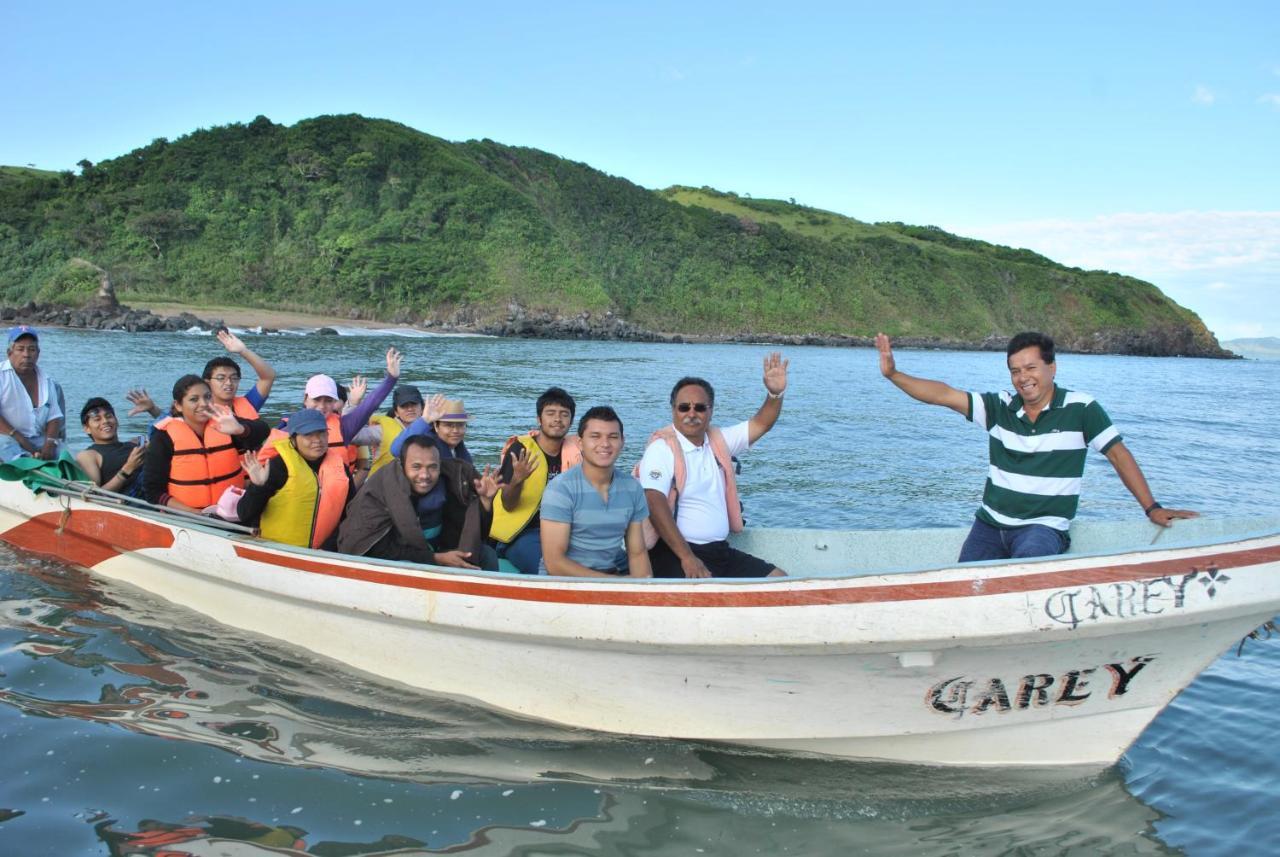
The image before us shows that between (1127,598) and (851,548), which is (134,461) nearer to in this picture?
(851,548)

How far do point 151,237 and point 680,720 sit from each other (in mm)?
62835

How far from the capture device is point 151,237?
57.6m

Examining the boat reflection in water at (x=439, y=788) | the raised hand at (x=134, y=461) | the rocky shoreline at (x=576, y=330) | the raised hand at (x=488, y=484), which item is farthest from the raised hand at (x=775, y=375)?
the rocky shoreline at (x=576, y=330)

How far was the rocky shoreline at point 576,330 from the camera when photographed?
141 ft

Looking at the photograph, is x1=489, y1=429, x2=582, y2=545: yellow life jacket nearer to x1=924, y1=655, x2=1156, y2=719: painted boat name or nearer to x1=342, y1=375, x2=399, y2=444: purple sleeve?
Result: x1=342, y1=375, x2=399, y2=444: purple sleeve

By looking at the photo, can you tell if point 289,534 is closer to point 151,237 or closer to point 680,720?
point 680,720

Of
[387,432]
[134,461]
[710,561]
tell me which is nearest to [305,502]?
[387,432]

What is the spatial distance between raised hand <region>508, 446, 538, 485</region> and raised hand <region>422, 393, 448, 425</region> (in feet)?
2.07

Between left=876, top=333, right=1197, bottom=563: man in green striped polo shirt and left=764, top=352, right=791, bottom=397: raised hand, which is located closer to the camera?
left=876, top=333, right=1197, bottom=563: man in green striped polo shirt

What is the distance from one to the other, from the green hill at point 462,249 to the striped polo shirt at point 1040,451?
54114 millimetres

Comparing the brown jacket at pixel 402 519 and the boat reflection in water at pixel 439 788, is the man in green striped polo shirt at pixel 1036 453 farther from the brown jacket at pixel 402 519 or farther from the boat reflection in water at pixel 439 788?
the brown jacket at pixel 402 519

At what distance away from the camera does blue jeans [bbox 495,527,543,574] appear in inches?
226

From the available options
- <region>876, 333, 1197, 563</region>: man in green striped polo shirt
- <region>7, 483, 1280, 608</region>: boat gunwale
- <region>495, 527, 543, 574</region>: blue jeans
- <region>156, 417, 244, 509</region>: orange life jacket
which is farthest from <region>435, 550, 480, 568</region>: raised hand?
<region>876, 333, 1197, 563</region>: man in green striped polo shirt

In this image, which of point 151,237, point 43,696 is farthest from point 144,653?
point 151,237
